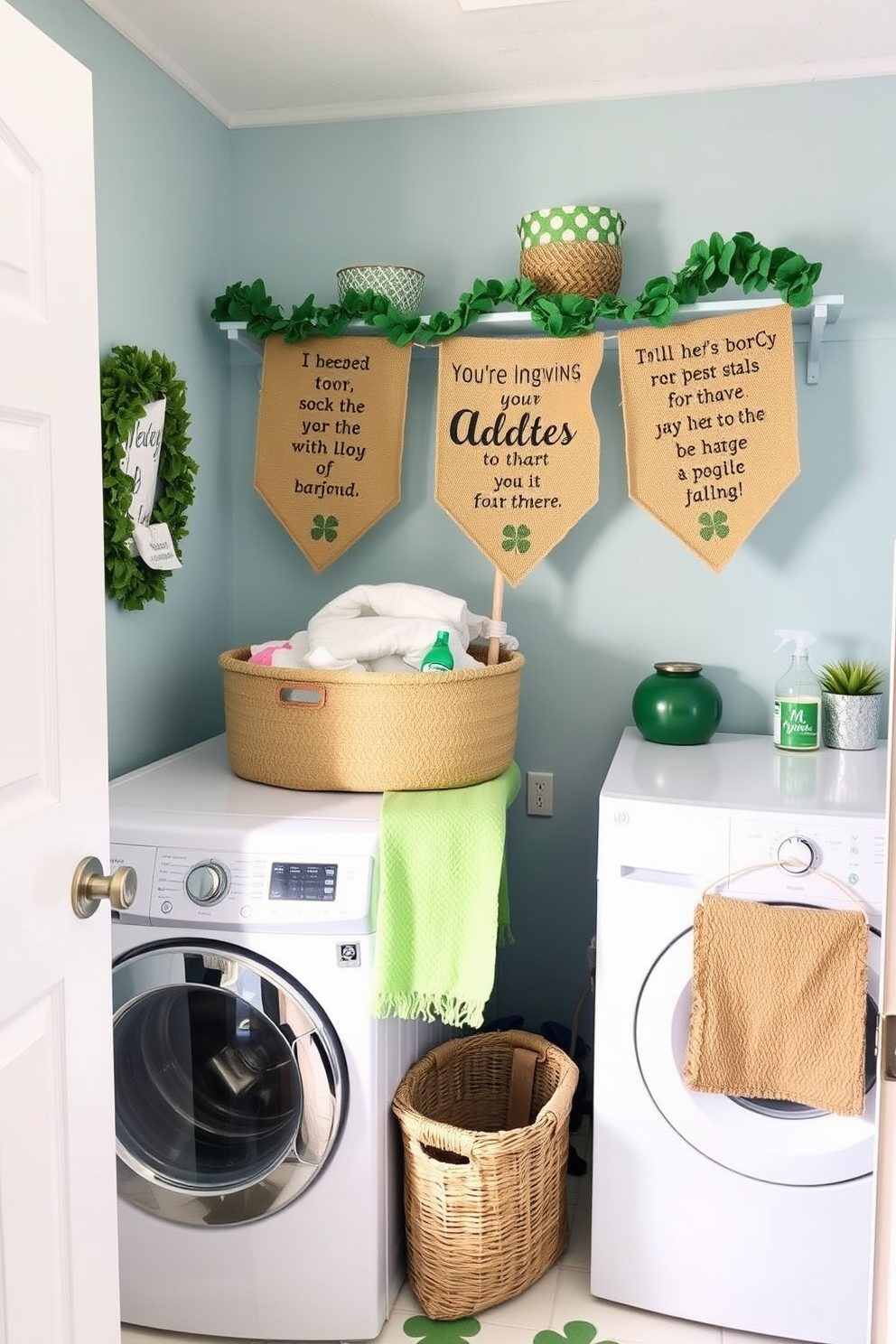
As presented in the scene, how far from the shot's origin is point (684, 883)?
6.01ft

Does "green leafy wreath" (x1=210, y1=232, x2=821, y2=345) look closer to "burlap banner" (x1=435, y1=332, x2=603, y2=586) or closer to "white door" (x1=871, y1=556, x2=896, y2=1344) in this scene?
"burlap banner" (x1=435, y1=332, x2=603, y2=586)

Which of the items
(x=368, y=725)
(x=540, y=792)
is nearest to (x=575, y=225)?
(x=368, y=725)

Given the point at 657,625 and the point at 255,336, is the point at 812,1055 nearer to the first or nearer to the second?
the point at 657,625

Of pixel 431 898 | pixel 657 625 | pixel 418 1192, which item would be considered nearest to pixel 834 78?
pixel 657 625

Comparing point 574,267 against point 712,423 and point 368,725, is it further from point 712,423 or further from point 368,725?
point 368,725

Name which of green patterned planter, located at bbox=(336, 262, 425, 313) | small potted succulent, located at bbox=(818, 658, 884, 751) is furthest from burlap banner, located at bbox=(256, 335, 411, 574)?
small potted succulent, located at bbox=(818, 658, 884, 751)

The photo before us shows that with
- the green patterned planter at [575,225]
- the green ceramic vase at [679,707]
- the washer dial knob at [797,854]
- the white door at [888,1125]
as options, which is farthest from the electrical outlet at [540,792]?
the white door at [888,1125]

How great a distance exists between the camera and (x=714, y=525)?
89.0 inches

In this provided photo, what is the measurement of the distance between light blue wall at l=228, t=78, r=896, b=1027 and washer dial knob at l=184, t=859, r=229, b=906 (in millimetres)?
957

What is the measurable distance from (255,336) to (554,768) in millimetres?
1170

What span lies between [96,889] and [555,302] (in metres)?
1.55

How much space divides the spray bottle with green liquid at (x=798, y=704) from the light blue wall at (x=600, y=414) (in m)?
0.13

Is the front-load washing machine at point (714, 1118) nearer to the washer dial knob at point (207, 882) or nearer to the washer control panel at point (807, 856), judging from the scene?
the washer control panel at point (807, 856)

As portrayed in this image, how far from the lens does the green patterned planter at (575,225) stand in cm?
223
